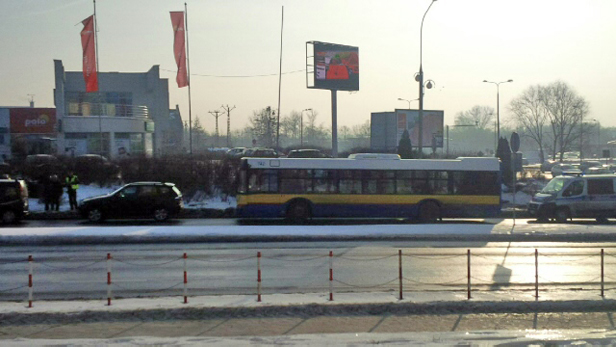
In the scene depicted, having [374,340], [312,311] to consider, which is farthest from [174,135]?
[374,340]

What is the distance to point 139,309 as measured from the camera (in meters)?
10.1

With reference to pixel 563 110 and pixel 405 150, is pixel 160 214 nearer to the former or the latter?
pixel 405 150

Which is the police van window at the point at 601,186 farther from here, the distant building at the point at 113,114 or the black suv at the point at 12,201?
the distant building at the point at 113,114

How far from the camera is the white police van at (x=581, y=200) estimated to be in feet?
87.4

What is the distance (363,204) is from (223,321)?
53.8ft

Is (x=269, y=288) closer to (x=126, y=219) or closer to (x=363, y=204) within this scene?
(x=363, y=204)

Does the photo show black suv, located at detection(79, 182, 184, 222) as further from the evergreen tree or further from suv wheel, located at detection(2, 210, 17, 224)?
the evergreen tree

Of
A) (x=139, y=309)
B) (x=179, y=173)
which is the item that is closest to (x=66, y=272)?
(x=139, y=309)

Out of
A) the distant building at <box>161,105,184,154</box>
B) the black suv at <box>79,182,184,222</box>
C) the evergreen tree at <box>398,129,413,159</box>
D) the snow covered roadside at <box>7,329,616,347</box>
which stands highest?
the distant building at <box>161,105,184,154</box>

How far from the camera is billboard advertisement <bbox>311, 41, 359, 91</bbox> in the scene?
48094mm

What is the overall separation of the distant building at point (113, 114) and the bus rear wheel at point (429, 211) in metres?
21.1

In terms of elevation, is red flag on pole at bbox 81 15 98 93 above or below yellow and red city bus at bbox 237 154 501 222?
above

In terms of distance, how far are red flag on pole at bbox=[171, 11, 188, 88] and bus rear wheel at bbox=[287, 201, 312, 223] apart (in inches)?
902

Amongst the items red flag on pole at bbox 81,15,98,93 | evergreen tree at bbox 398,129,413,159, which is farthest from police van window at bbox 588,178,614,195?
red flag on pole at bbox 81,15,98,93
